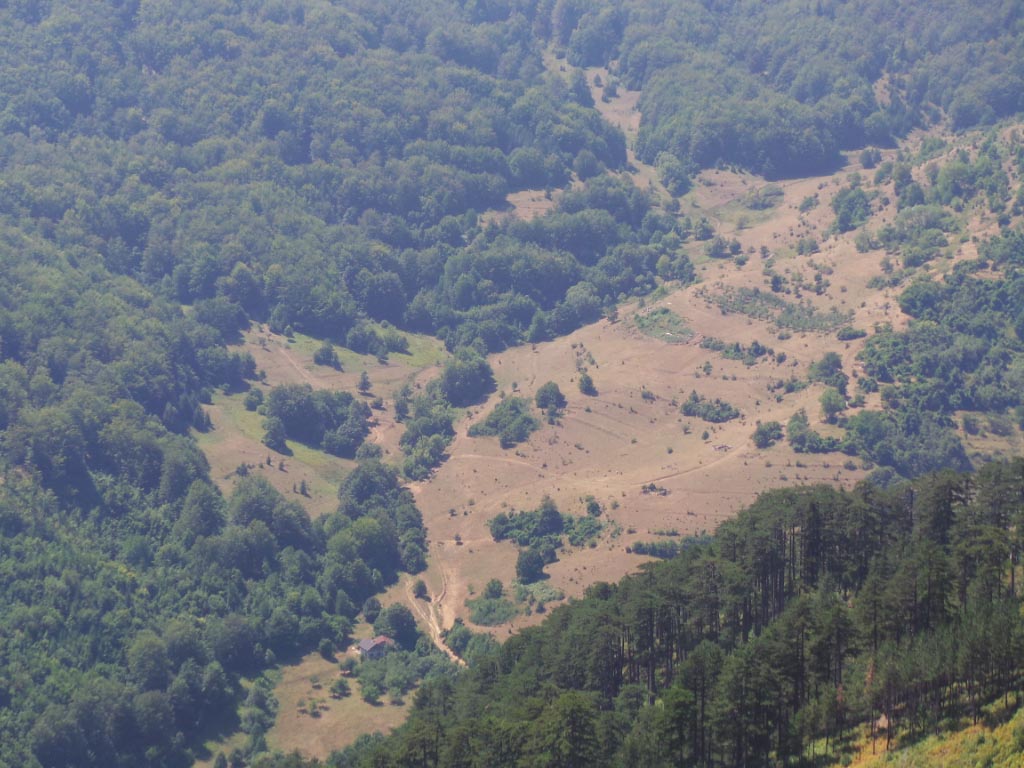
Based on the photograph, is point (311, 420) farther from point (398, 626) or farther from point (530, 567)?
point (398, 626)

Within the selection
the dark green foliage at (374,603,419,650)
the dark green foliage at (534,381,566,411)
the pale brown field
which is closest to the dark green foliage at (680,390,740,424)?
the pale brown field

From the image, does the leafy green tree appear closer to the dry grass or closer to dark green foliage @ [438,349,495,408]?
dark green foliage @ [438,349,495,408]

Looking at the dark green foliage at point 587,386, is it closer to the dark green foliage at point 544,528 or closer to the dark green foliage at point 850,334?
the dark green foliage at point 544,528

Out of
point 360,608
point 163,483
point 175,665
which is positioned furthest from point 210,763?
point 163,483

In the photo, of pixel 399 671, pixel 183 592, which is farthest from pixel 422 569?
pixel 183 592

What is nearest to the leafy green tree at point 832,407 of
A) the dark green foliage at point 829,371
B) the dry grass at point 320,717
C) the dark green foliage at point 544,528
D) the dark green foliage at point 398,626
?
the dark green foliage at point 829,371
